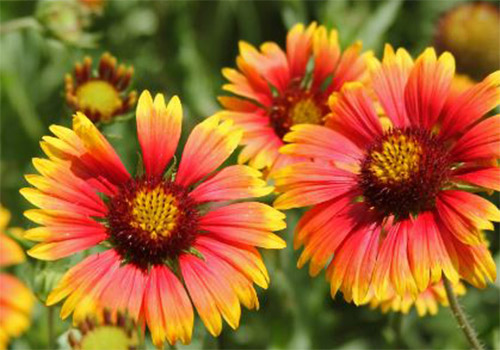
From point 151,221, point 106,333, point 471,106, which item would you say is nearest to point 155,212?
point 151,221

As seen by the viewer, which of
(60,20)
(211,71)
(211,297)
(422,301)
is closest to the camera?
(211,297)

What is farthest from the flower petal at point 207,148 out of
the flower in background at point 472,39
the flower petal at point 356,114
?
the flower in background at point 472,39

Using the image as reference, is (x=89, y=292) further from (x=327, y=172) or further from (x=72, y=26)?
(x=72, y=26)

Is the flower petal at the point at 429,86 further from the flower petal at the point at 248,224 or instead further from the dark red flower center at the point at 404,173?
the flower petal at the point at 248,224

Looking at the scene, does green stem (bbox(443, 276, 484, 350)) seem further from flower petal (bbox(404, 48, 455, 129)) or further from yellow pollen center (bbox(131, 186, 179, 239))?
yellow pollen center (bbox(131, 186, 179, 239))

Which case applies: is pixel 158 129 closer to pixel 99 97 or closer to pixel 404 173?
pixel 99 97

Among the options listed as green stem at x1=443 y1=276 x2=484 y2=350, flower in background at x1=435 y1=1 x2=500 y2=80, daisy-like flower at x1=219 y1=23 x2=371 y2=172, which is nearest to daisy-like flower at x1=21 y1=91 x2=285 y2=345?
daisy-like flower at x1=219 y1=23 x2=371 y2=172

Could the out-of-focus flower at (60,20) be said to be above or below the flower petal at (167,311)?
above
